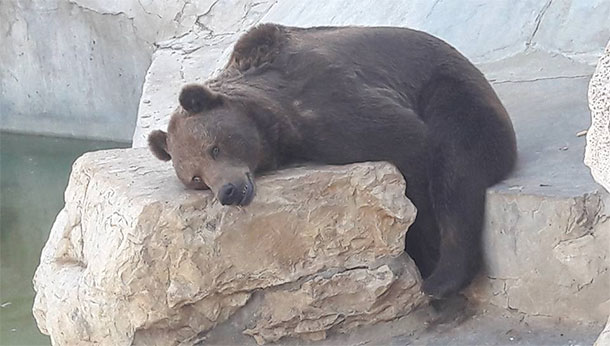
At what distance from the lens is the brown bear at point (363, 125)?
3.28m

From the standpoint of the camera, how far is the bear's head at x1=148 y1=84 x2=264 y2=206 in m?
3.17

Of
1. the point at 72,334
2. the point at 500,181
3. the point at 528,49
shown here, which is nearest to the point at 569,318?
the point at 500,181

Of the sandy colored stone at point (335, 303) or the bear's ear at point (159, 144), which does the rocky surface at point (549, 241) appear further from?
the bear's ear at point (159, 144)

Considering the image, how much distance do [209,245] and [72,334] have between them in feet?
2.14

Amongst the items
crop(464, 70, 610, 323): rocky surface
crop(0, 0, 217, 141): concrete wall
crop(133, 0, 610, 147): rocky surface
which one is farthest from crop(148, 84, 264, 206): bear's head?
crop(0, 0, 217, 141): concrete wall

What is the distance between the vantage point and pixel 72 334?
11.4 feet

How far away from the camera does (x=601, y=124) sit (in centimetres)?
219

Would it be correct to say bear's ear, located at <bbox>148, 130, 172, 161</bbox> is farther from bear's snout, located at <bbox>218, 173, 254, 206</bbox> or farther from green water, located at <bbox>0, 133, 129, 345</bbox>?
green water, located at <bbox>0, 133, 129, 345</bbox>

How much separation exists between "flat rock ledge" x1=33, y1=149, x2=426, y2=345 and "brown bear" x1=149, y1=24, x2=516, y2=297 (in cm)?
10

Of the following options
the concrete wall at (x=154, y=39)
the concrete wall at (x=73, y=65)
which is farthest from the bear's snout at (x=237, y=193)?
the concrete wall at (x=73, y=65)

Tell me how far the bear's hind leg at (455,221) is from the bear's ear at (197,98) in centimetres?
84

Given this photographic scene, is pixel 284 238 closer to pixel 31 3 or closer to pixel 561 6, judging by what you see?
pixel 561 6

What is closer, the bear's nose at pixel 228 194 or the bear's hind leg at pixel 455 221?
the bear's nose at pixel 228 194

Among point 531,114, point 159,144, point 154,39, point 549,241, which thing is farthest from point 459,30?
point 154,39
